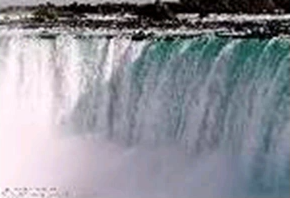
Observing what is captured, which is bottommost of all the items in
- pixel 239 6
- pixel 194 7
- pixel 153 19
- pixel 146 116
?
pixel 146 116

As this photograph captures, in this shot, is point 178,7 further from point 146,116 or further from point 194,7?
point 146,116

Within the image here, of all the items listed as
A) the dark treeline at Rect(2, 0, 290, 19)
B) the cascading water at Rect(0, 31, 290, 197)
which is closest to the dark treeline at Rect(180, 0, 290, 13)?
the dark treeline at Rect(2, 0, 290, 19)

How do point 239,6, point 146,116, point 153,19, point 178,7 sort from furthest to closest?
1. point 178,7
2. point 239,6
3. point 153,19
4. point 146,116

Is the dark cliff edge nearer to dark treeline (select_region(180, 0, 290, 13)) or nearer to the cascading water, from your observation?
dark treeline (select_region(180, 0, 290, 13))

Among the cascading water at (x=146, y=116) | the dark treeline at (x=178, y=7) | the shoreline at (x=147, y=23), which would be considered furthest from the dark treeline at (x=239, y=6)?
the cascading water at (x=146, y=116)

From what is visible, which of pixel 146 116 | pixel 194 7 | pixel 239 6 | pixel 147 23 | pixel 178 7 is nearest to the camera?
pixel 146 116

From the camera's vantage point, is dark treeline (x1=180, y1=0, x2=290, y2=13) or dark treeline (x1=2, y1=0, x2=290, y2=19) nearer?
dark treeline (x1=180, y1=0, x2=290, y2=13)

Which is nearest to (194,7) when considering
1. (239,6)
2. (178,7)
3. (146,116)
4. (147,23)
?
(178,7)
